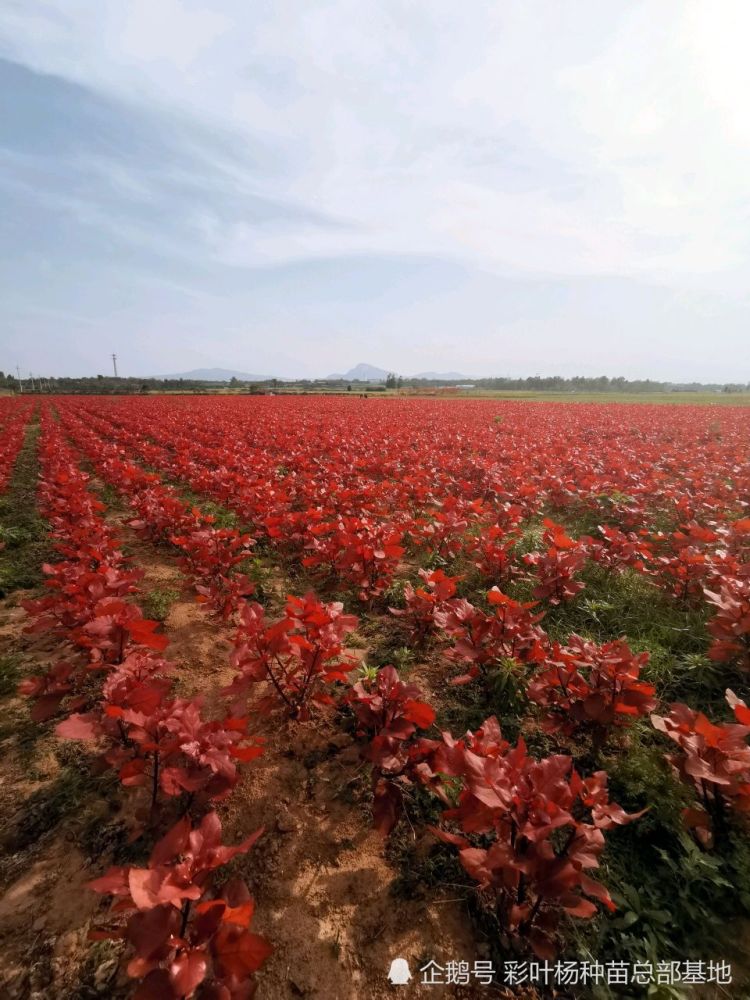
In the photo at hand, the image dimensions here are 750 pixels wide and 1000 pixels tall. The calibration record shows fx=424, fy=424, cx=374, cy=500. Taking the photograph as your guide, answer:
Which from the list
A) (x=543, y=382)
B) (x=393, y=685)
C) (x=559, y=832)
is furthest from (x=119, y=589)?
(x=543, y=382)

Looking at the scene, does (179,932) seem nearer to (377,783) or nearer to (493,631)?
(377,783)

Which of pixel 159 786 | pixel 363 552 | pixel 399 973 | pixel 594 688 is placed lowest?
pixel 399 973

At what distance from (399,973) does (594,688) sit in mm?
1707

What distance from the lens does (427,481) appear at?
8.09 m

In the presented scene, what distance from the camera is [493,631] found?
3.06 m

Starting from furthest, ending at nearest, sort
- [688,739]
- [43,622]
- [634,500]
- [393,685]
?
1. [634,500]
2. [43,622]
3. [393,685]
4. [688,739]

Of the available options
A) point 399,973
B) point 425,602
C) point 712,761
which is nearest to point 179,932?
point 399,973

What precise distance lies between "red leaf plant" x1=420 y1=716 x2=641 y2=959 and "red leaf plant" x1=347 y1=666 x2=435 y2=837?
277 millimetres

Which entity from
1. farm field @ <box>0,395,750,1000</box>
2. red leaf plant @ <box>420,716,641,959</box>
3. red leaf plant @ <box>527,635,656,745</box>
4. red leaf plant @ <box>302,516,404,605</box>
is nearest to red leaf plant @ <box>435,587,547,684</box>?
farm field @ <box>0,395,750,1000</box>

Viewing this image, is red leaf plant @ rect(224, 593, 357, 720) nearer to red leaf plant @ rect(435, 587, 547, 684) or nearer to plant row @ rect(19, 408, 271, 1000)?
plant row @ rect(19, 408, 271, 1000)

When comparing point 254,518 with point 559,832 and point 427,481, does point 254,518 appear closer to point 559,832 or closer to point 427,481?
point 427,481

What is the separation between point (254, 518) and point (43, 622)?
10.5 ft

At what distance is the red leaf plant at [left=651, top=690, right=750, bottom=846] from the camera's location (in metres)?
1.94

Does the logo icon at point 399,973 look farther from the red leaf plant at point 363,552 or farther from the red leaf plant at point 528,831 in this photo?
the red leaf plant at point 363,552
